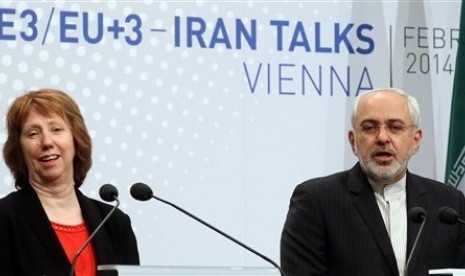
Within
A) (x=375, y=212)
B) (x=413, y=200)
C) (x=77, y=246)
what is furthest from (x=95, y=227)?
(x=413, y=200)

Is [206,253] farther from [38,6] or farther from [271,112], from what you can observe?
[38,6]

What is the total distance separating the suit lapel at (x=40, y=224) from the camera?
3217mm

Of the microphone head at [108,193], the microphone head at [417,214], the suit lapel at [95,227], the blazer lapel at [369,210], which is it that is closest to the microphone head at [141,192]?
the microphone head at [108,193]

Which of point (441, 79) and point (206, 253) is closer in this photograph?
point (206, 253)

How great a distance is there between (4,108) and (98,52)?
0.51m

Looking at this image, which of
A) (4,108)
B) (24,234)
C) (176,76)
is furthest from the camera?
(176,76)

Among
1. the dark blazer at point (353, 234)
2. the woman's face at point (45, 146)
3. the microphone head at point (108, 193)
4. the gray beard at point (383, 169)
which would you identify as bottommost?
the dark blazer at point (353, 234)

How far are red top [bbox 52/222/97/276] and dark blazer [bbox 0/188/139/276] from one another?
0.10ft

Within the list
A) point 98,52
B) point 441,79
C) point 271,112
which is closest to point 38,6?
point 98,52

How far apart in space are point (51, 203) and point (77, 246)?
19 centimetres

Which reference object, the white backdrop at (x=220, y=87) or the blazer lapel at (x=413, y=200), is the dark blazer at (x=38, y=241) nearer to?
the blazer lapel at (x=413, y=200)

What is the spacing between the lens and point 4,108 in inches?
182

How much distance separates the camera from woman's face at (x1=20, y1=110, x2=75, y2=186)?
132 inches

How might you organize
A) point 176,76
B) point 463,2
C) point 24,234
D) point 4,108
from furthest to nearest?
point 463,2
point 176,76
point 4,108
point 24,234
